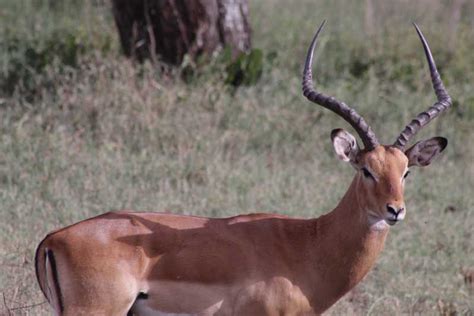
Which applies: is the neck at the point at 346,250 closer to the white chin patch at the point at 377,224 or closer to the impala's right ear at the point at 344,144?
the white chin patch at the point at 377,224

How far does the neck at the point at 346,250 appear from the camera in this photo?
5445mm

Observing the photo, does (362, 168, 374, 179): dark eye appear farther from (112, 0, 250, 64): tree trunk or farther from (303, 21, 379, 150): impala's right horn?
(112, 0, 250, 64): tree trunk

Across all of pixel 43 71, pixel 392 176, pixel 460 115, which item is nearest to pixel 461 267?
pixel 392 176

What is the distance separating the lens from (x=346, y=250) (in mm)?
5516

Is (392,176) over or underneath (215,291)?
over

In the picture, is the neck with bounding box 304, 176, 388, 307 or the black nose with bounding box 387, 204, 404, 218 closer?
the black nose with bounding box 387, 204, 404, 218

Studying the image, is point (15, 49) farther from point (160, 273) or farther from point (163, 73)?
point (160, 273)

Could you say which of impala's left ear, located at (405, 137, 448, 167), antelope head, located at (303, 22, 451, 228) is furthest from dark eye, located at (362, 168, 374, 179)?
impala's left ear, located at (405, 137, 448, 167)

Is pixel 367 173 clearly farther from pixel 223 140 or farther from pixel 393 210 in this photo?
pixel 223 140

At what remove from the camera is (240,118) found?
9914mm

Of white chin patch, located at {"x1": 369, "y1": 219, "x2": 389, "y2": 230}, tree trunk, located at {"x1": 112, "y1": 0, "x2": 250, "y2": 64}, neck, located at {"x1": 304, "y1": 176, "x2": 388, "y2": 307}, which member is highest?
tree trunk, located at {"x1": 112, "y1": 0, "x2": 250, "y2": 64}

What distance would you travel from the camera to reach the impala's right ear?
18.6 ft

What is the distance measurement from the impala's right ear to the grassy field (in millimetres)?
1205

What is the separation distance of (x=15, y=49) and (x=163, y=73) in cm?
179
